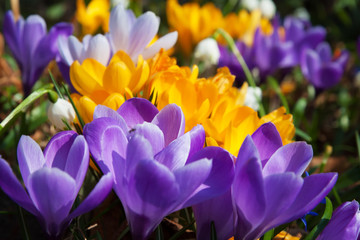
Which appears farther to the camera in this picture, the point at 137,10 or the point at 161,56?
the point at 137,10

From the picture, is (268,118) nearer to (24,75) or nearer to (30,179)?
(30,179)

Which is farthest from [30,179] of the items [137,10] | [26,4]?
[26,4]

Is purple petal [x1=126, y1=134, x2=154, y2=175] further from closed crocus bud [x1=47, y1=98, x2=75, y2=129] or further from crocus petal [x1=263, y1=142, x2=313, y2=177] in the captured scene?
closed crocus bud [x1=47, y1=98, x2=75, y2=129]

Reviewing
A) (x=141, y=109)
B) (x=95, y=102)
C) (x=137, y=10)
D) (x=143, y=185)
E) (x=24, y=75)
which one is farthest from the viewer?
(x=137, y=10)

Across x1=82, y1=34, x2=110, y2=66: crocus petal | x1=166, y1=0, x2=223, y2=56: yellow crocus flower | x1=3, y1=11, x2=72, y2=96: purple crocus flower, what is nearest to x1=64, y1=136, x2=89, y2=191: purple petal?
x1=82, y1=34, x2=110, y2=66: crocus petal

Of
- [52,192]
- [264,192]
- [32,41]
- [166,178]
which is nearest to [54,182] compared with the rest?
[52,192]

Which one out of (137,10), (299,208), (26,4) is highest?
(26,4)
